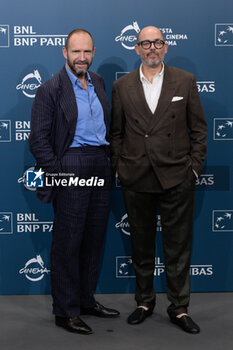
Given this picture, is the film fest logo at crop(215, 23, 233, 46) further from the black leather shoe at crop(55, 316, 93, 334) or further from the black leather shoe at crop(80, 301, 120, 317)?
the black leather shoe at crop(55, 316, 93, 334)

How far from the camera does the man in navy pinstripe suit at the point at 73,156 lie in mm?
3264

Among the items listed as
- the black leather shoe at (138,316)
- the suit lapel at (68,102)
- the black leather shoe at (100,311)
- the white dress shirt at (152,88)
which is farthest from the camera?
the black leather shoe at (100,311)

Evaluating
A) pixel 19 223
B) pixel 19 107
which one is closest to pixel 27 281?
pixel 19 223

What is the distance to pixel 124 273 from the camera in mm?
4129

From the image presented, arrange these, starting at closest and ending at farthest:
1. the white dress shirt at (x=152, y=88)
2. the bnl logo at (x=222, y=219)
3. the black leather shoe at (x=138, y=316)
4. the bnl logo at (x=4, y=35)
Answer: the white dress shirt at (x=152, y=88), the black leather shoe at (x=138, y=316), the bnl logo at (x=4, y=35), the bnl logo at (x=222, y=219)

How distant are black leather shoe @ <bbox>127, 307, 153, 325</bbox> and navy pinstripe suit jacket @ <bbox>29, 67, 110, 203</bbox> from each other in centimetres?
115

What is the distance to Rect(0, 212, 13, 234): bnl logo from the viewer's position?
3990 mm

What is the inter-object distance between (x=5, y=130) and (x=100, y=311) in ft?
4.99

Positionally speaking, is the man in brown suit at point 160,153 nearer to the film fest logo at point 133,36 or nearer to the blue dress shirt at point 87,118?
the blue dress shirt at point 87,118

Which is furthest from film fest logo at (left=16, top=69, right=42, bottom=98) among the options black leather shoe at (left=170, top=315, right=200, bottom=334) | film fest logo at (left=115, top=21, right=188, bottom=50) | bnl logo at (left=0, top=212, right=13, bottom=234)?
black leather shoe at (left=170, top=315, right=200, bottom=334)

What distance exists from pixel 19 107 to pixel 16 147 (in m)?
0.31

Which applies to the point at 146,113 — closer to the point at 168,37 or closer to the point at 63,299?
the point at 168,37

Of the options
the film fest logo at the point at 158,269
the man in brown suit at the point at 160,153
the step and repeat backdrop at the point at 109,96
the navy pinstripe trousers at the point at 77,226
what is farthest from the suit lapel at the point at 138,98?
the film fest logo at the point at 158,269

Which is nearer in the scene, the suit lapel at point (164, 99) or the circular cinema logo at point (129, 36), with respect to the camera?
the suit lapel at point (164, 99)
